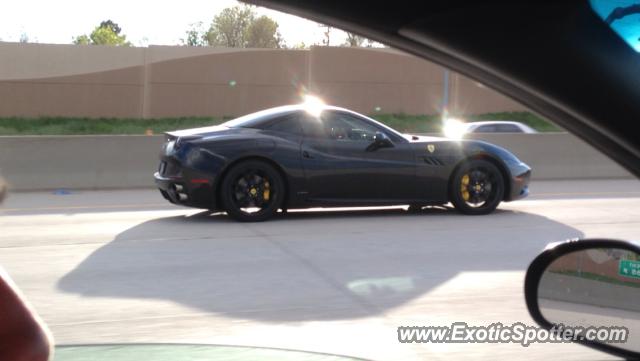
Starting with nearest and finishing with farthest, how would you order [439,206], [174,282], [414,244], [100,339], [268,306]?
1. [100,339]
2. [268,306]
3. [174,282]
4. [414,244]
5. [439,206]

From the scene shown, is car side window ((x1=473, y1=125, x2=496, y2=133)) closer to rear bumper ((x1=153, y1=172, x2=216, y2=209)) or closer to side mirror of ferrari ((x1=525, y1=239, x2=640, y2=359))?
rear bumper ((x1=153, y1=172, x2=216, y2=209))

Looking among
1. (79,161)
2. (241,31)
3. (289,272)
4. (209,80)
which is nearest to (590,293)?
(289,272)

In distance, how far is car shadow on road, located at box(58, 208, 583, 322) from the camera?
22.7ft

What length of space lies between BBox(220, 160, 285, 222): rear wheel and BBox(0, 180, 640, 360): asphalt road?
8.8 inches

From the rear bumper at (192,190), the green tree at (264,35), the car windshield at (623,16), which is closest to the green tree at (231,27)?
the green tree at (264,35)

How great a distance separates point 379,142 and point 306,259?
317 cm

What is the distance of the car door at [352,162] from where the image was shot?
1111 cm

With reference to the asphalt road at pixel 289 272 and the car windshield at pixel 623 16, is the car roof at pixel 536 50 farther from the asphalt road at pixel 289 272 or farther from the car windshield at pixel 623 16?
the asphalt road at pixel 289 272

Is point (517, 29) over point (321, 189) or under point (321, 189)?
over

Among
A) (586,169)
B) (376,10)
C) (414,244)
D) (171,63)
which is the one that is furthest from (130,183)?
(171,63)

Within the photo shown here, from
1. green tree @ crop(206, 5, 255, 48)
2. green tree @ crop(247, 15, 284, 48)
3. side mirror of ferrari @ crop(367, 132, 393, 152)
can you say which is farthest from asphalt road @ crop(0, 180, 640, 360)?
green tree @ crop(206, 5, 255, 48)

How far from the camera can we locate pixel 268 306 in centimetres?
664

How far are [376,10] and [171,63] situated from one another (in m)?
38.6

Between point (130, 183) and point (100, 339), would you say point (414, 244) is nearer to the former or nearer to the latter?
point (100, 339)
